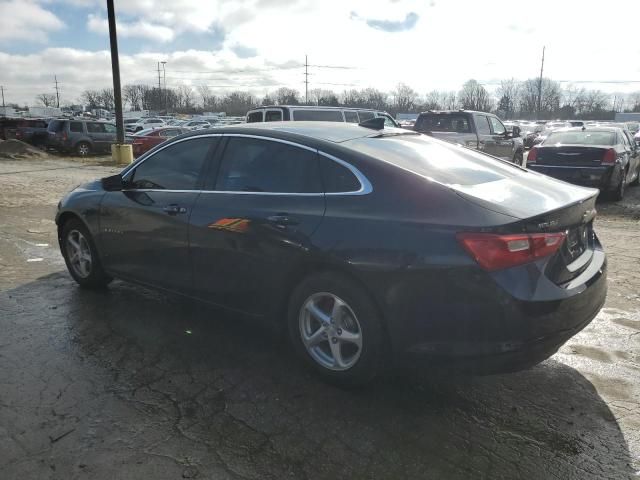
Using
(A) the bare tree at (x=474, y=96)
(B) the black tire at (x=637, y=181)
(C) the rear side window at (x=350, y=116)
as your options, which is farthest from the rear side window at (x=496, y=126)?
(A) the bare tree at (x=474, y=96)

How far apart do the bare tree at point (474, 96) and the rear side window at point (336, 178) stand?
103647 mm

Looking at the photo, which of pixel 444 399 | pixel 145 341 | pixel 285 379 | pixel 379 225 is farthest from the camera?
pixel 145 341

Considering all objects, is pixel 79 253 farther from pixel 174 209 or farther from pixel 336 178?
pixel 336 178

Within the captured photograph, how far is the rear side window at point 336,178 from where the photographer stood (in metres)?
3.23

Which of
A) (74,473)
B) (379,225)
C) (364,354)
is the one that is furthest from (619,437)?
(74,473)

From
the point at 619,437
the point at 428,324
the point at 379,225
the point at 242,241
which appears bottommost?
the point at 619,437

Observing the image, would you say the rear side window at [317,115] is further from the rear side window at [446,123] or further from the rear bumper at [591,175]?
the rear bumper at [591,175]

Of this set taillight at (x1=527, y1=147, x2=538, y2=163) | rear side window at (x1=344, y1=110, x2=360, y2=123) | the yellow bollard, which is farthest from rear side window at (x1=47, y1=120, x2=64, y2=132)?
taillight at (x1=527, y1=147, x2=538, y2=163)

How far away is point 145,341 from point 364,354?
1852mm

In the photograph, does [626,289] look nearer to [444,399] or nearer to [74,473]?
[444,399]

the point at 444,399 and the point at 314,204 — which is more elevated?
the point at 314,204

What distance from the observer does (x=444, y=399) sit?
10.5 feet

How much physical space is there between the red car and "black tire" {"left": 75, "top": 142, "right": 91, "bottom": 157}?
3212 mm

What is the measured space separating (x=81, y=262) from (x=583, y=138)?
34.3ft
